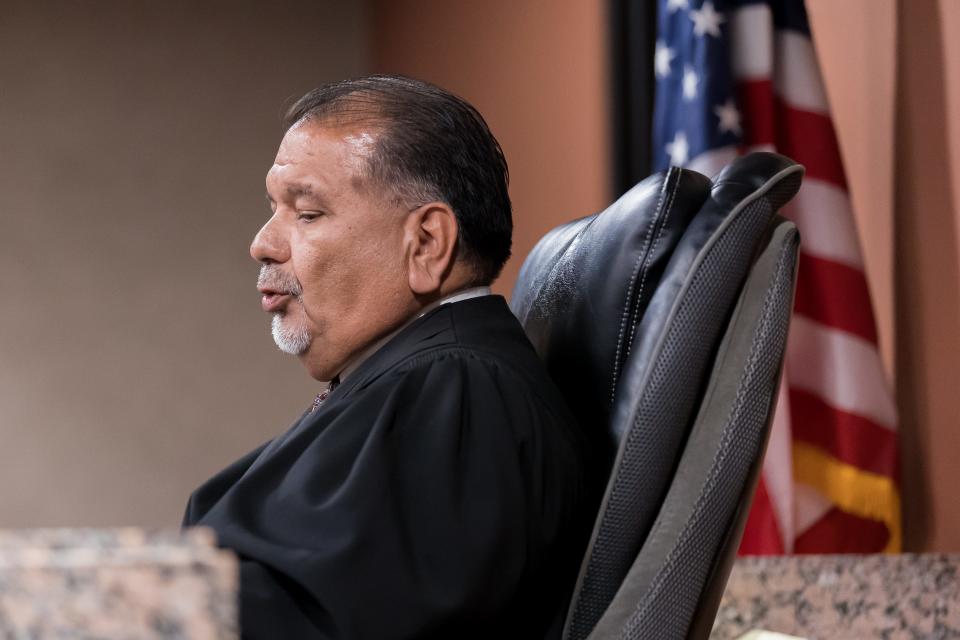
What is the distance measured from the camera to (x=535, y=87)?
3346 millimetres

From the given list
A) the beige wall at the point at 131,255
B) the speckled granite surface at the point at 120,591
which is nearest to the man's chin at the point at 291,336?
the speckled granite surface at the point at 120,591

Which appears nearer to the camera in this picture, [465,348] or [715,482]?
[715,482]

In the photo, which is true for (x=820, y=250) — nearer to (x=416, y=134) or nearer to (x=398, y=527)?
(x=416, y=134)

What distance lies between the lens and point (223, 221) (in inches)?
180

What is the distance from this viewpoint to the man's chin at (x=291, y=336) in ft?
4.18

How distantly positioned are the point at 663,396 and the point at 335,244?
0.44m

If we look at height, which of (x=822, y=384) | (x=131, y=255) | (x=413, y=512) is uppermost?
(x=413, y=512)

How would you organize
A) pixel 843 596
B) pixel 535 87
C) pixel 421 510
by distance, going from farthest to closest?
pixel 535 87, pixel 843 596, pixel 421 510

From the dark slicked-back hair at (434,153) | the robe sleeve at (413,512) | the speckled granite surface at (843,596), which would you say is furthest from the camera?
the speckled granite surface at (843,596)

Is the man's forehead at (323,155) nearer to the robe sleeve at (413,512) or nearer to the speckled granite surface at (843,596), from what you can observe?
the robe sleeve at (413,512)

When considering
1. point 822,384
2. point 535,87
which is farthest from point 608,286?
point 535,87

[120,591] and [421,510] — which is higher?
[120,591]

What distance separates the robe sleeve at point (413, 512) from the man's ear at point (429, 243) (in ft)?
0.65

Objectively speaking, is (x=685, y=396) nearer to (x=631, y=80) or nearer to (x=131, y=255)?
(x=631, y=80)
